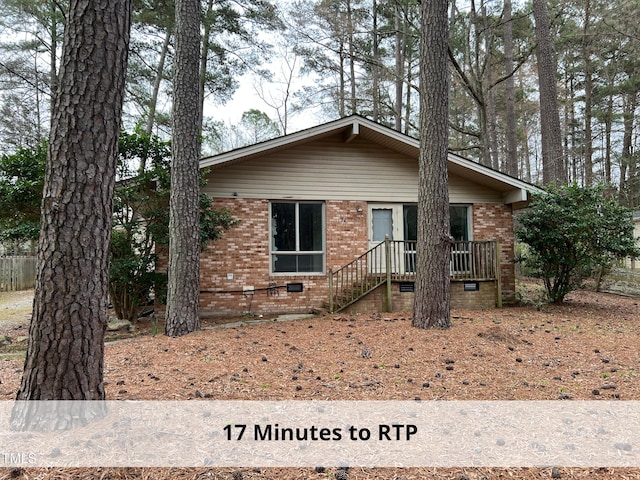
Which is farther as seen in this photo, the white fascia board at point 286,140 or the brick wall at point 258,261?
the brick wall at point 258,261

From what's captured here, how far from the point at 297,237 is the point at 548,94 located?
8.83 m

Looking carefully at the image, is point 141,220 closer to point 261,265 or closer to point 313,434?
point 261,265

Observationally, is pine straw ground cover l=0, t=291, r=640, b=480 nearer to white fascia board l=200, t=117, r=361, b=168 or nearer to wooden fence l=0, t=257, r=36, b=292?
white fascia board l=200, t=117, r=361, b=168

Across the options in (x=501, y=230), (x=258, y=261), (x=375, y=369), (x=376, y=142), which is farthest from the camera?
(x=501, y=230)

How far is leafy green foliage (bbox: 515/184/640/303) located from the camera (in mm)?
7801

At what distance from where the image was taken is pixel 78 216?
2.44 metres

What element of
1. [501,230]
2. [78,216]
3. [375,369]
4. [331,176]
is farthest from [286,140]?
[78,216]

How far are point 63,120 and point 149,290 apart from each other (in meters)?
5.79

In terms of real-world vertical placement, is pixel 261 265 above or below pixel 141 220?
below

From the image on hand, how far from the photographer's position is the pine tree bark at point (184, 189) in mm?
5602

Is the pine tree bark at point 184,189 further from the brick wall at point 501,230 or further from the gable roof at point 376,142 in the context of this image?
the brick wall at point 501,230

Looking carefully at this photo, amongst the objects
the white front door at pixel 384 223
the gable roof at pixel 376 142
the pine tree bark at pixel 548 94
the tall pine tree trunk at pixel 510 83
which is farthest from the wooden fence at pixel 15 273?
the tall pine tree trunk at pixel 510 83

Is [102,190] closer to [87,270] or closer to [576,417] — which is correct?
[87,270]

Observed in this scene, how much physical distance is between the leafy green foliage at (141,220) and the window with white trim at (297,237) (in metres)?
1.53
